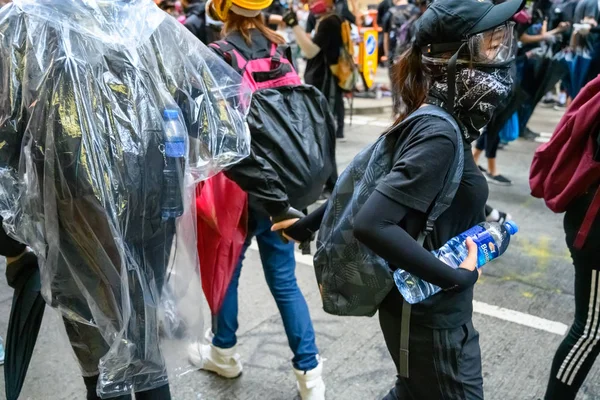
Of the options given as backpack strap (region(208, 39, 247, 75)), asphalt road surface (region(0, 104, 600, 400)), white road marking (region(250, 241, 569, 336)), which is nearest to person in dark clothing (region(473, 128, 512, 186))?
asphalt road surface (region(0, 104, 600, 400))

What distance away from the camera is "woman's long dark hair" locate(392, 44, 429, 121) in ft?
6.19

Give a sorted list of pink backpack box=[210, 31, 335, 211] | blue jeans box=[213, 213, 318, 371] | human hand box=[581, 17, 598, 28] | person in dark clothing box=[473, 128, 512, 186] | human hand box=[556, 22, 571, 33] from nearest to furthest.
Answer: pink backpack box=[210, 31, 335, 211] < blue jeans box=[213, 213, 318, 371] < person in dark clothing box=[473, 128, 512, 186] < human hand box=[556, 22, 571, 33] < human hand box=[581, 17, 598, 28]

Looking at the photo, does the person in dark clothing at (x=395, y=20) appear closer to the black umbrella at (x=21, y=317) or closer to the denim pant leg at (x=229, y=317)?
the denim pant leg at (x=229, y=317)

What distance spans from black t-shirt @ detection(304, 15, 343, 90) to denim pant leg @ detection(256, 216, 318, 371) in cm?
416

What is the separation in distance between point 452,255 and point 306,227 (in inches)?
26.0

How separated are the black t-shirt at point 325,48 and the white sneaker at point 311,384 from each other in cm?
439

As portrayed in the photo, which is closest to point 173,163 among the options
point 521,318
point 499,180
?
point 521,318

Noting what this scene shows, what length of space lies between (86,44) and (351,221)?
90 cm

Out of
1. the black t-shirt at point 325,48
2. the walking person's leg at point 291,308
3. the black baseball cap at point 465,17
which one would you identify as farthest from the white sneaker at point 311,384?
the black t-shirt at point 325,48

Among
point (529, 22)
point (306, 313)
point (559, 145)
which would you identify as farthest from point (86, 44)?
point (529, 22)

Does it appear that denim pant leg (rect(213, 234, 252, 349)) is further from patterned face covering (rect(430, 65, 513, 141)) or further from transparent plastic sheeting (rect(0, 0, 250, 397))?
patterned face covering (rect(430, 65, 513, 141))

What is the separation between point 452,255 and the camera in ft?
5.77

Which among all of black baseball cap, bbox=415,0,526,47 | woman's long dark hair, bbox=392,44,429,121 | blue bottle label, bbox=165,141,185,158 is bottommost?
blue bottle label, bbox=165,141,185,158

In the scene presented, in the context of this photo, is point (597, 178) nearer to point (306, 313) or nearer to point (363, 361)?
point (306, 313)
